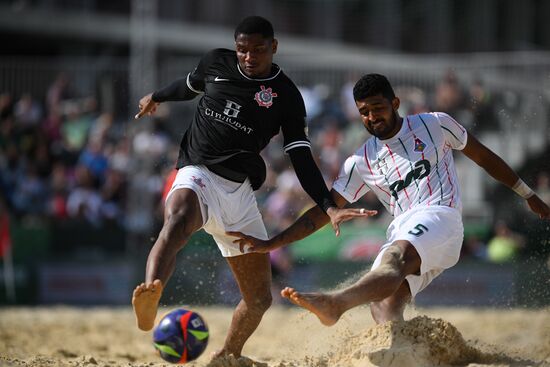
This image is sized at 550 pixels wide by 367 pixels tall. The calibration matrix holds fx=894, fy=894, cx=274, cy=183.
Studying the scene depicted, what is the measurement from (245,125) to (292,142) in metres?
0.40

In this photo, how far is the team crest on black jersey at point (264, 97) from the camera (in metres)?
7.04

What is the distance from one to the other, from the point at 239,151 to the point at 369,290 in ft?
5.45

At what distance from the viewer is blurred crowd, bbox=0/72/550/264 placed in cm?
1501

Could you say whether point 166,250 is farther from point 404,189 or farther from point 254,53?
point 404,189

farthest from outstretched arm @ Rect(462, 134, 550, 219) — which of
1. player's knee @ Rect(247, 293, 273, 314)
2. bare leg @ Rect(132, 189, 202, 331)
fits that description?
bare leg @ Rect(132, 189, 202, 331)

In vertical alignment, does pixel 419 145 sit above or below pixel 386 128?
below

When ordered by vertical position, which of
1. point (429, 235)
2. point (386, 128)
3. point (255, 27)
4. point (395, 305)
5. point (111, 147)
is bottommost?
point (111, 147)

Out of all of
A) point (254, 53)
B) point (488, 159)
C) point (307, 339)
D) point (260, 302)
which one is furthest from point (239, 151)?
point (307, 339)

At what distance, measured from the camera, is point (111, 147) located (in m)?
17.2

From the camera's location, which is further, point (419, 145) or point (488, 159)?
point (488, 159)

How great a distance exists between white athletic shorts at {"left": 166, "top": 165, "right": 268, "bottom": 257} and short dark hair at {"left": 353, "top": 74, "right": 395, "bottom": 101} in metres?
1.23

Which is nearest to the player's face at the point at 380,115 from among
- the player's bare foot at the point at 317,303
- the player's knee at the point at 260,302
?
the player's bare foot at the point at 317,303

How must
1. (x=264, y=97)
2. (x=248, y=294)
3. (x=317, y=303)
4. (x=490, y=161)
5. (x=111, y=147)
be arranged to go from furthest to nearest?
(x=111, y=147) → (x=248, y=294) → (x=490, y=161) → (x=264, y=97) → (x=317, y=303)

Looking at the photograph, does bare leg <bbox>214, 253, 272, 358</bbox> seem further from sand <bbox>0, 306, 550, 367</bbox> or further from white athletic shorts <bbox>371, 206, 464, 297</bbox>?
white athletic shorts <bbox>371, 206, 464, 297</bbox>
